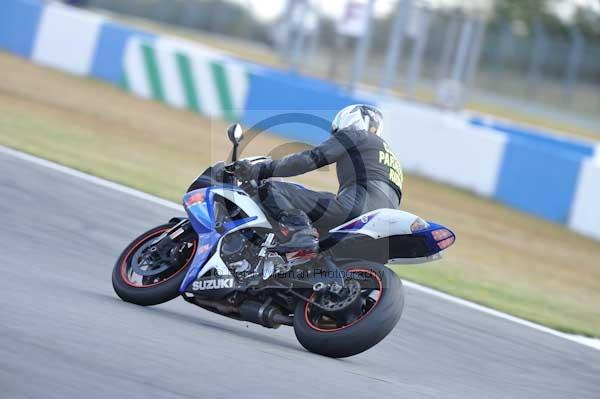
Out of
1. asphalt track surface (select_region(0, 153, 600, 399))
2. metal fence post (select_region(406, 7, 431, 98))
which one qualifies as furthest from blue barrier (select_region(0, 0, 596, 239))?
asphalt track surface (select_region(0, 153, 600, 399))

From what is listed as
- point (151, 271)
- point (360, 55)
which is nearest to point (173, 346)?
point (151, 271)

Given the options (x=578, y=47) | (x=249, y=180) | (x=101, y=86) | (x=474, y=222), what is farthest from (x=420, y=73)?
(x=249, y=180)

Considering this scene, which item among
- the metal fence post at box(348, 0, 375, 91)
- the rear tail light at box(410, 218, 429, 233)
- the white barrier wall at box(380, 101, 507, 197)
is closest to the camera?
the rear tail light at box(410, 218, 429, 233)

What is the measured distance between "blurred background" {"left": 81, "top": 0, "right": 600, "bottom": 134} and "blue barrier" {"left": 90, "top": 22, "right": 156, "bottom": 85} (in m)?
4.28

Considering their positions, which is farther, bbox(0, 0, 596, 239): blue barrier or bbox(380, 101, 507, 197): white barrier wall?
bbox(380, 101, 507, 197): white barrier wall

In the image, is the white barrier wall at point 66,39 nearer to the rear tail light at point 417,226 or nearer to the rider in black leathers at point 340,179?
the rider in black leathers at point 340,179

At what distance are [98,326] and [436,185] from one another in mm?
12066

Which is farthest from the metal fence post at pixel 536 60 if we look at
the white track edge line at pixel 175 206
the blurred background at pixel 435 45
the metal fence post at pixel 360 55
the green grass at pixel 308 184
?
the white track edge line at pixel 175 206

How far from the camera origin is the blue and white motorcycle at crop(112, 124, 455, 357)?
620cm

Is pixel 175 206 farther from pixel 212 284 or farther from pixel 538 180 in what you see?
pixel 538 180

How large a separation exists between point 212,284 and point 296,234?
1.96 ft

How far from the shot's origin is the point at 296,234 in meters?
6.56

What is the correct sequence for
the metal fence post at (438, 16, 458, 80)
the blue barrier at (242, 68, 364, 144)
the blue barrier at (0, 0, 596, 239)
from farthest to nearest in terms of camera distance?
1. the metal fence post at (438, 16, 458, 80)
2. the blue barrier at (242, 68, 364, 144)
3. the blue barrier at (0, 0, 596, 239)

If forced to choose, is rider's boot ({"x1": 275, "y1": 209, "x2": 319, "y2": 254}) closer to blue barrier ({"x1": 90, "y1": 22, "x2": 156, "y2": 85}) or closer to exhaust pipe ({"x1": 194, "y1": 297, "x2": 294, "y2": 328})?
exhaust pipe ({"x1": 194, "y1": 297, "x2": 294, "y2": 328})
